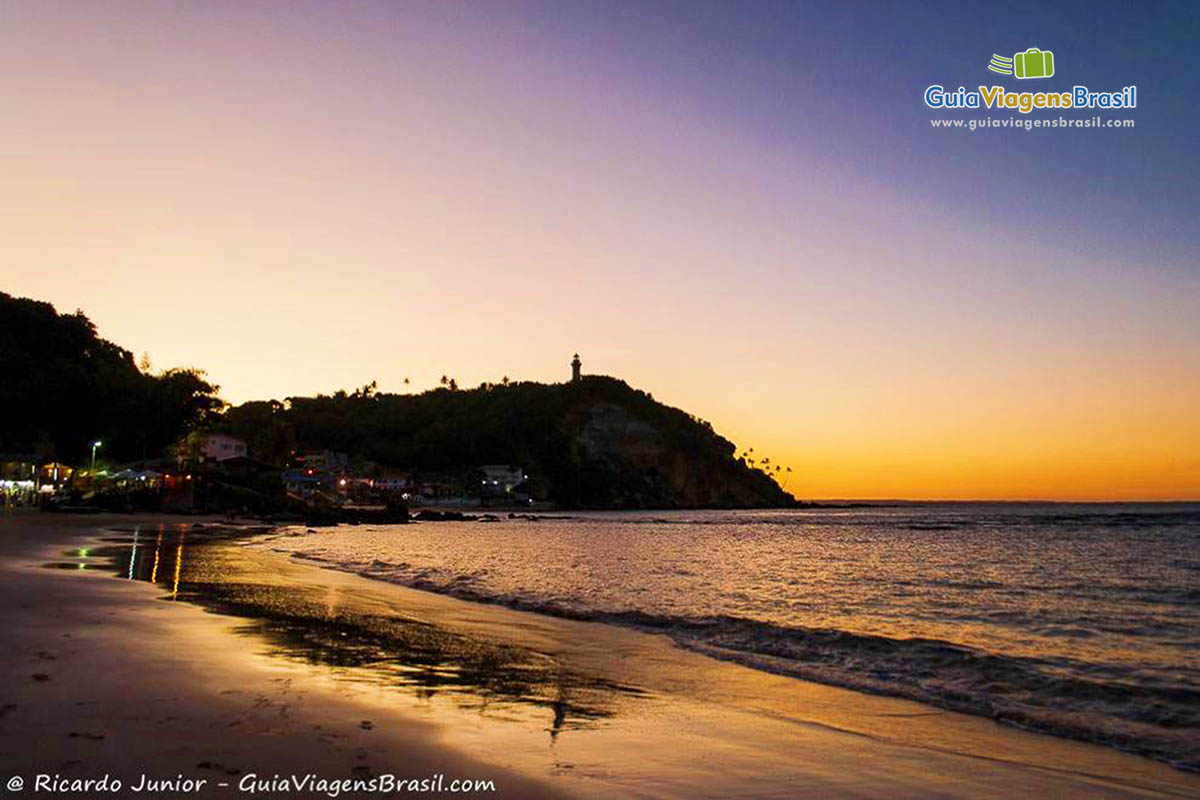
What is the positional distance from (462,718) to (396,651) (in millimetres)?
4088

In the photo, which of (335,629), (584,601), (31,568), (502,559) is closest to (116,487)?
(502,559)

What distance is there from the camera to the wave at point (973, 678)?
30.4ft

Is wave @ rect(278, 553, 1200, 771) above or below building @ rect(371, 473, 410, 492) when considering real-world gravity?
below

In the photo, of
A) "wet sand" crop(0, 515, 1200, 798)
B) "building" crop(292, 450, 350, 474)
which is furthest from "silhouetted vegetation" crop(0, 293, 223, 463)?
"wet sand" crop(0, 515, 1200, 798)

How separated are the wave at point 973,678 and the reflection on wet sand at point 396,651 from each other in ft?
12.7

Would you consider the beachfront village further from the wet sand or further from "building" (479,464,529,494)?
"building" (479,464,529,494)

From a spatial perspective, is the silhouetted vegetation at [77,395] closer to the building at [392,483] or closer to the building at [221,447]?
the building at [221,447]

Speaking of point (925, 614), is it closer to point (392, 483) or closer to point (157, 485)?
point (157, 485)

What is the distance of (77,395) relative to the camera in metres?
80.4

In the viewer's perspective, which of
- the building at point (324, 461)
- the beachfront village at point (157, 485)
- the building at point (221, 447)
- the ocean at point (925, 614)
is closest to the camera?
the ocean at point (925, 614)

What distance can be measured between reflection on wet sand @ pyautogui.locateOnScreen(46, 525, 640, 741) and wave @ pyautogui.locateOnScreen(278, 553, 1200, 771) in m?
3.87

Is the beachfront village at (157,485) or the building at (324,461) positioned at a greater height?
the building at (324,461)

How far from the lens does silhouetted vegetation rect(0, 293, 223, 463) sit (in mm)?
77375

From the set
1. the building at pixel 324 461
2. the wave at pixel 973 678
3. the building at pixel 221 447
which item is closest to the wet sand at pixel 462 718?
the wave at pixel 973 678
